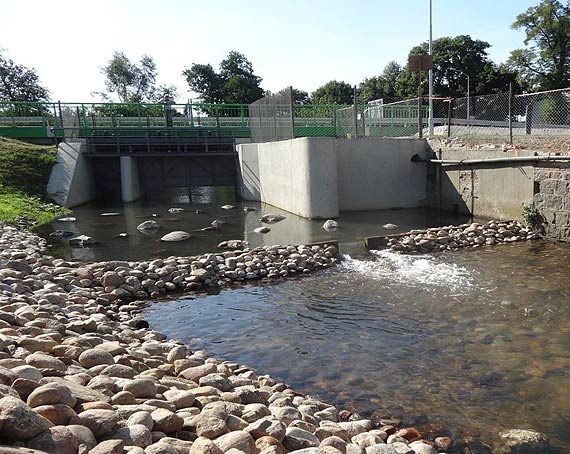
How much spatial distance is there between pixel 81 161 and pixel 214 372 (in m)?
19.7

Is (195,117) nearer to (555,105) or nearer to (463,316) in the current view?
(555,105)

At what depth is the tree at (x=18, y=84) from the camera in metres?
48.9

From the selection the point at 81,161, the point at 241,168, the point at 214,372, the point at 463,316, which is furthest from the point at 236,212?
the point at 214,372

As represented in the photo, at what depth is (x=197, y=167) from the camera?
24031 mm

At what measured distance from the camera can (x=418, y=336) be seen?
5.80 m

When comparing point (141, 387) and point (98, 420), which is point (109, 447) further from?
point (141, 387)

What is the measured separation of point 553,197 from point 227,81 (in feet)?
171

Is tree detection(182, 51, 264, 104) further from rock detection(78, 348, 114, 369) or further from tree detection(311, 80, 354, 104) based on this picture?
rock detection(78, 348, 114, 369)

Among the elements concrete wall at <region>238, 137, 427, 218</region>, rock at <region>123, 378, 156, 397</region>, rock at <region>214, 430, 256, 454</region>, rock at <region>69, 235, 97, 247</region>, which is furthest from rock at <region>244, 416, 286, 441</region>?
concrete wall at <region>238, 137, 427, 218</region>

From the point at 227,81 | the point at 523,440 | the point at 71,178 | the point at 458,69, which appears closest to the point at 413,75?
the point at 458,69

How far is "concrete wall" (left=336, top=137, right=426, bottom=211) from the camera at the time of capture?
51.4 ft

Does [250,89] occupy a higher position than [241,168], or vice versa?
[250,89]

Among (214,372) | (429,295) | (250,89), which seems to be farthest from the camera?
(250,89)

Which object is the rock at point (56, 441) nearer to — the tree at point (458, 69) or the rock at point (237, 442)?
the rock at point (237, 442)
